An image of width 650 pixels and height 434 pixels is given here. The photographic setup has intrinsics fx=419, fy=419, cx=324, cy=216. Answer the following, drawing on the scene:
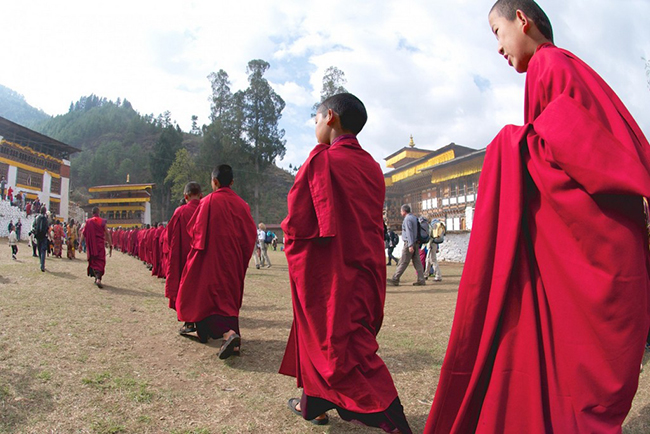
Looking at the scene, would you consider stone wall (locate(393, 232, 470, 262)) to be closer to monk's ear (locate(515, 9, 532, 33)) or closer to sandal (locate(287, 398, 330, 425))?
sandal (locate(287, 398, 330, 425))

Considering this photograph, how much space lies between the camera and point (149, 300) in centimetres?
741

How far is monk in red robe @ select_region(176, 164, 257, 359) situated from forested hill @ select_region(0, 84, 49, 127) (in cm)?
20208

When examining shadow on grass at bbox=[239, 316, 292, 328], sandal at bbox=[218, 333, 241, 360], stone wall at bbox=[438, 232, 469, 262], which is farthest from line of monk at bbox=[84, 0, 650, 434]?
stone wall at bbox=[438, 232, 469, 262]

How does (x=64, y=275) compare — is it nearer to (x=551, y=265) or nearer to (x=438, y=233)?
(x=438, y=233)

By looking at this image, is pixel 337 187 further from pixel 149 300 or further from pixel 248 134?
pixel 248 134

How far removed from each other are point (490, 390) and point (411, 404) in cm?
162

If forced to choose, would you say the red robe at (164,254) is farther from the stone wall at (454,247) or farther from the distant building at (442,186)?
the distant building at (442,186)

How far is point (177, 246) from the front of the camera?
194 inches

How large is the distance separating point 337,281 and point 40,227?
11.0 metres

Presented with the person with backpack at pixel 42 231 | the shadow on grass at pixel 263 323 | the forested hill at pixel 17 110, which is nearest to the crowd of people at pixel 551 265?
the shadow on grass at pixel 263 323

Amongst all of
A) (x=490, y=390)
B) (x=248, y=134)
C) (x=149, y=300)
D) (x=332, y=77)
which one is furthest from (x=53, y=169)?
(x=490, y=390)

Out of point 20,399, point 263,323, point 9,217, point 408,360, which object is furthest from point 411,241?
point 9,217

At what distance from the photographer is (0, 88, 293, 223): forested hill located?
54906 mm

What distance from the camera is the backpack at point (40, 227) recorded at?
10523 mm
